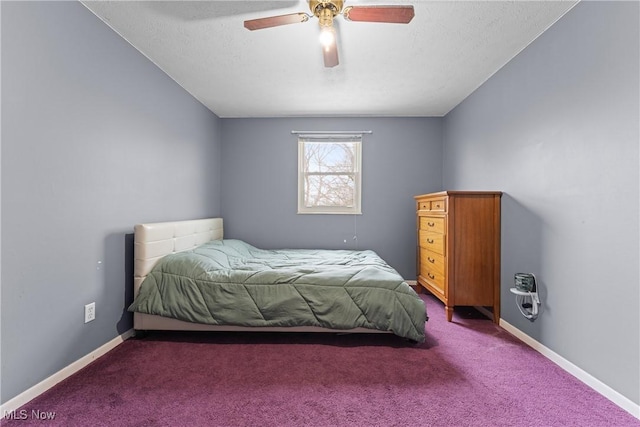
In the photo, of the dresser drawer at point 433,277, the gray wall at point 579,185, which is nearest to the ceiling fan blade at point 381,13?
the gray wall at point 579,185

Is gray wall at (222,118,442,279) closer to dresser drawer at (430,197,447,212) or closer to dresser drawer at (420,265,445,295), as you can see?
dresser drawer at (420,265,445,295)

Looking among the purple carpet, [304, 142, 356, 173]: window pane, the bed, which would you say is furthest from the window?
the purple carpet

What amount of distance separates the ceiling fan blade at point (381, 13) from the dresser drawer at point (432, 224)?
1.82 metres

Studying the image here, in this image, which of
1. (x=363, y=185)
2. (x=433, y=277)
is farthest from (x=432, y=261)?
(x=363, y=185)

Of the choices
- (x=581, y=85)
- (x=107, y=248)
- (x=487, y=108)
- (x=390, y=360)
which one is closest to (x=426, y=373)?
(x=390, y=360)

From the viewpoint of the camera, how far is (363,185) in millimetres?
3992

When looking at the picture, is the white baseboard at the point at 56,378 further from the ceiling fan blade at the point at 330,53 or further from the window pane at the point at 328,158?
the window pane at the point at 328,158

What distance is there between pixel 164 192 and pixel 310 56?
1.86 meters

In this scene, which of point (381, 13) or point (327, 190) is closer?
point (381, 13)

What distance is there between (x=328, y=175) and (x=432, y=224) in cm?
163

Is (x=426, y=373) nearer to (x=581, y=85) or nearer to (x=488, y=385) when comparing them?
(x=488, y=385)

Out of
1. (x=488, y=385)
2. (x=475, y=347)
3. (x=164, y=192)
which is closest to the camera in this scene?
(x=488, y=385)

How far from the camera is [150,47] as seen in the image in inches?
90.5

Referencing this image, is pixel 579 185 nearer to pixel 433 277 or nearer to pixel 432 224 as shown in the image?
pixel 432 224
